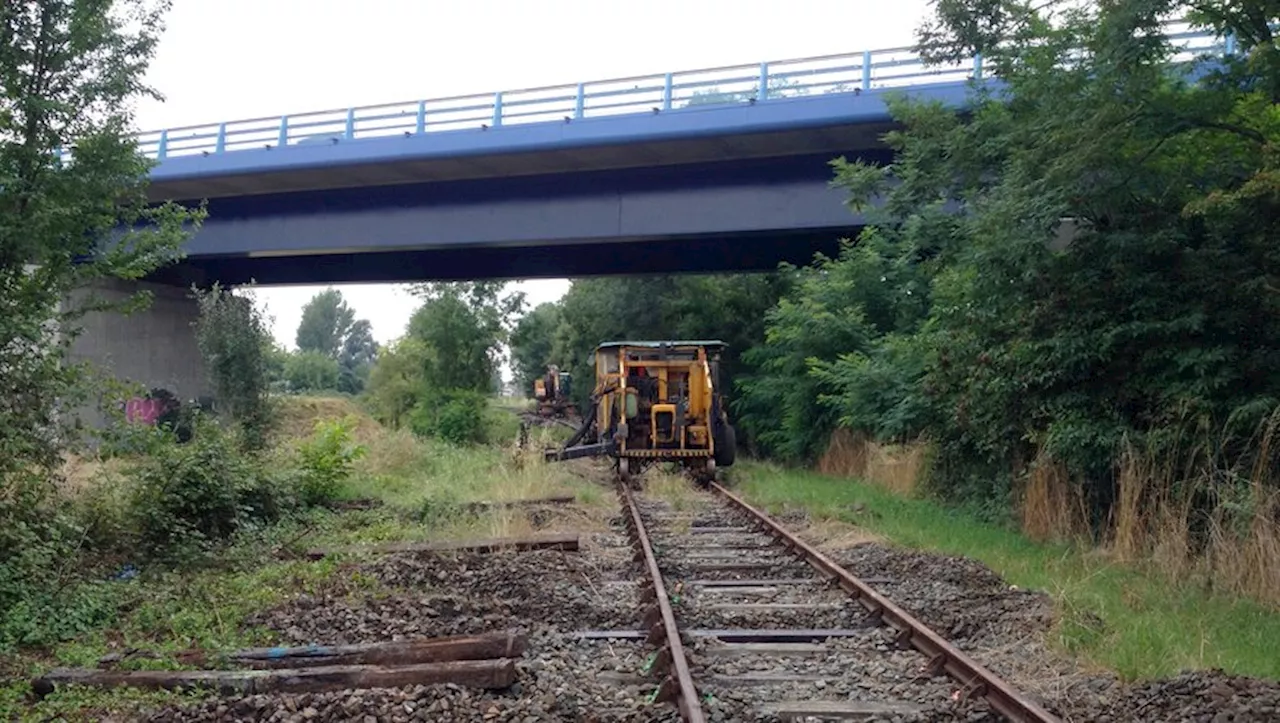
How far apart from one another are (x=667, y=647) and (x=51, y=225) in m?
7.21

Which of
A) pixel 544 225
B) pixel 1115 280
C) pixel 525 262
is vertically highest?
pixel 544 225

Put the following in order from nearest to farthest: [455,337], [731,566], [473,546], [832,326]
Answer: [731,566]
[473,546]
[832,326]
[455,337]

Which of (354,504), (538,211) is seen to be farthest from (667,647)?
(538,211)

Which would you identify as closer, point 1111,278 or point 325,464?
point 1111,278

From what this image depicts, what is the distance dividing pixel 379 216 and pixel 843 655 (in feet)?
77.0

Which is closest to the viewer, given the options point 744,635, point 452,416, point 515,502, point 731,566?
point 744,635

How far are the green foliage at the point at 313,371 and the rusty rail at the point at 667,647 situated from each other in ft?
278

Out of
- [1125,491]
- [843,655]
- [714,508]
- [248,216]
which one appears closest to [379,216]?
[248,216]

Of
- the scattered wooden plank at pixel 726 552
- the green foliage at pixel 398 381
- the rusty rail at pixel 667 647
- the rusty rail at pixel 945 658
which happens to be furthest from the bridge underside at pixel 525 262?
the rusty rail at pixel 945 658

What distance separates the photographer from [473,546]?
10617mm

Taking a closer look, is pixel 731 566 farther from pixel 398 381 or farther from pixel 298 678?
pixel 398 381

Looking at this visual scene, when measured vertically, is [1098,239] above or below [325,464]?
above

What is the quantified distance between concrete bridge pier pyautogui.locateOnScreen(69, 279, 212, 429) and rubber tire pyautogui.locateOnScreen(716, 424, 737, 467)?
15923mm

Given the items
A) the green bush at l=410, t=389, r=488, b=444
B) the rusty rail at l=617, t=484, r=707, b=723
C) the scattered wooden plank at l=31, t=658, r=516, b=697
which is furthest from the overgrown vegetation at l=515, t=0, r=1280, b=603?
the green bush at l=410, t=389, r=488, b=444
